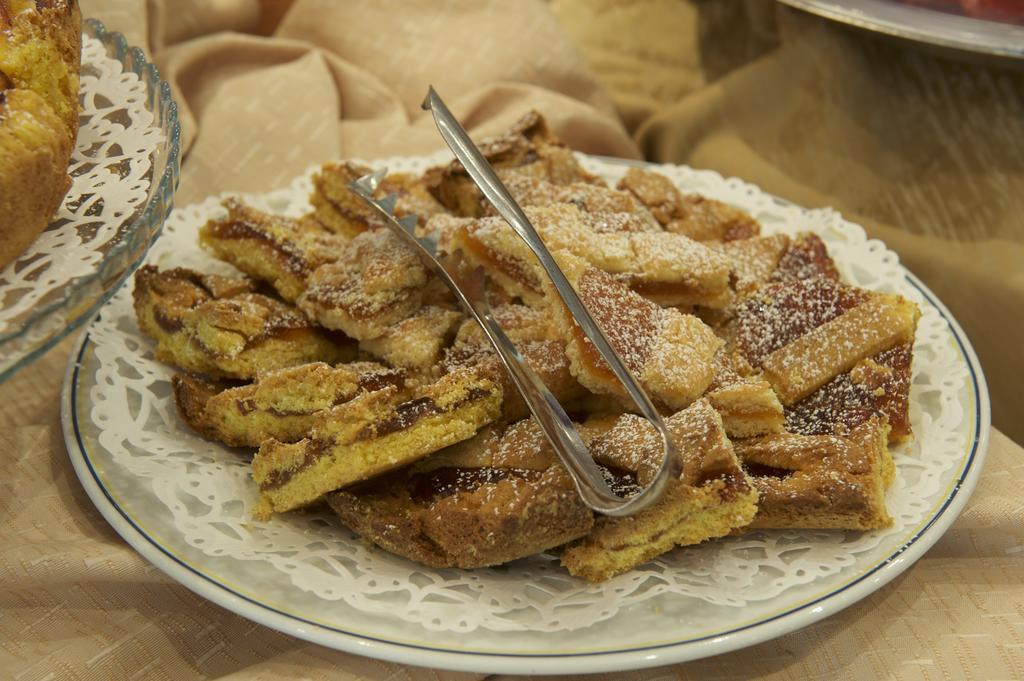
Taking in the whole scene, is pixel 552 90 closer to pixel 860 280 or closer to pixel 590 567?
pixel 860 280

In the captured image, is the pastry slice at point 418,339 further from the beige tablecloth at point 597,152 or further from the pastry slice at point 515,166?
the beige tablecloth at point 597,152

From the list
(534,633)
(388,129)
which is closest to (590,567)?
(534,633)

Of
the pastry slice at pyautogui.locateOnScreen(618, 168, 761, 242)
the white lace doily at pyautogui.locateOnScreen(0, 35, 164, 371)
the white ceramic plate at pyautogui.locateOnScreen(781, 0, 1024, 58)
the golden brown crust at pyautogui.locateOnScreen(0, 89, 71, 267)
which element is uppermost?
the golden brown crust at pyautogui.locateOnScreen(0, 89, 71, 267)

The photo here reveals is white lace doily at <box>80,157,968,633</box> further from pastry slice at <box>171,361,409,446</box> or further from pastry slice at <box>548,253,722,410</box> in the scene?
pastry slice at <box>548,253,722,410</box>

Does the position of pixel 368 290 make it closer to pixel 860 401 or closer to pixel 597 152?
pixel 860 401

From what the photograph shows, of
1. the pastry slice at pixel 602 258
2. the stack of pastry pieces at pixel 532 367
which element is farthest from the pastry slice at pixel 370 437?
the pastry slice at pixel 602 258

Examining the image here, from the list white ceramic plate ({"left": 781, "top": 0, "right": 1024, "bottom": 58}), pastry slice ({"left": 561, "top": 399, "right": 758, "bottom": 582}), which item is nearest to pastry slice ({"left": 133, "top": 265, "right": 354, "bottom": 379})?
pastry slice ({"left": 561, "top": 399, "right": 758, "bottom": 582})
